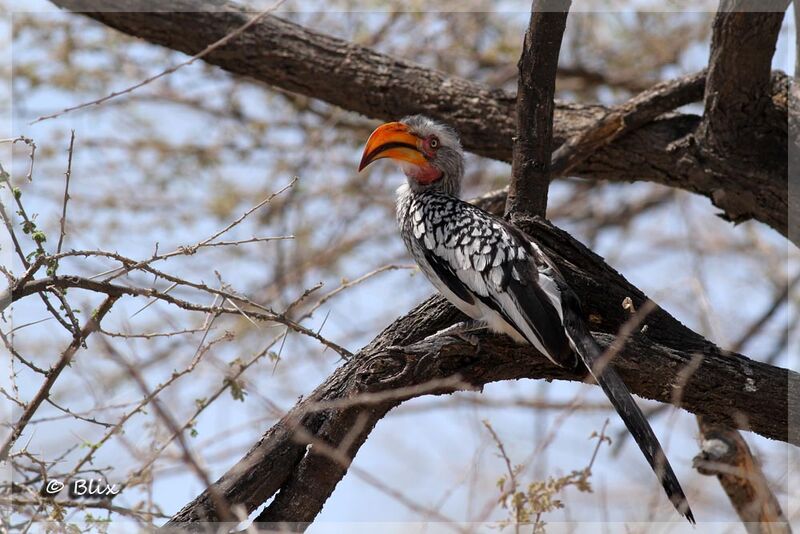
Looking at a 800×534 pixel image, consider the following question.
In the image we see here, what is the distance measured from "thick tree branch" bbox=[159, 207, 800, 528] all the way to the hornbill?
0.40 feet

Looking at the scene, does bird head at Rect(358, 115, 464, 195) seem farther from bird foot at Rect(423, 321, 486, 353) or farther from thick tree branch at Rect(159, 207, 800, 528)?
bird foot at Rect(423, 321, 486, 353)

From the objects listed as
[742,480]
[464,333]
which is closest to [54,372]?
[464,333]

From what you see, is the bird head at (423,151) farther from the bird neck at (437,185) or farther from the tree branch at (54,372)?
the tree branch at (54,372)

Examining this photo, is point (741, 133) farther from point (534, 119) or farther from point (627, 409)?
point (627, 409)

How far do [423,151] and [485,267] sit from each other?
0.85 metres

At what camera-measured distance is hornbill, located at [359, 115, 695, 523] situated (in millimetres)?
3008

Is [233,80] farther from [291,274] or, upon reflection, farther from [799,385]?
[799,385]

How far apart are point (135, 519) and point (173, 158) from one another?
14.5ft

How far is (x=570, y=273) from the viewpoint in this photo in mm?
3434

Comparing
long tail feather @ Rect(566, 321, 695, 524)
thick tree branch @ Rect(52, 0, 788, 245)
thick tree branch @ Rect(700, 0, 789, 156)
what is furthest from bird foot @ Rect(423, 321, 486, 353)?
thick tree branch @ Rect(700, 0, 789, 156)

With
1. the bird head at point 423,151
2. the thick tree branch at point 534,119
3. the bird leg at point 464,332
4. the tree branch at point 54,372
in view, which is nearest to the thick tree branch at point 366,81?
the bird head at point 423,151

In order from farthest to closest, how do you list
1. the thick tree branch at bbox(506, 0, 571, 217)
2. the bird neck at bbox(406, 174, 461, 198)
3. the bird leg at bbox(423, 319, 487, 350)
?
the bird neck at bbox(406, 174, 461, 198), the thick tree branch at bbox(506, 0, 571, 217), the bird leg at bbox(423, 319, 487, 350)

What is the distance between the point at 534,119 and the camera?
3572 mm

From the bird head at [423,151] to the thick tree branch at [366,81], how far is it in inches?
12.7
